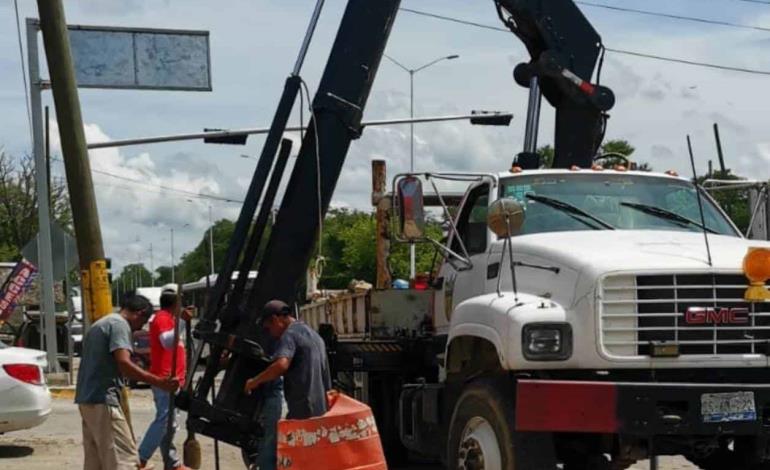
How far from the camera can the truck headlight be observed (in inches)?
285

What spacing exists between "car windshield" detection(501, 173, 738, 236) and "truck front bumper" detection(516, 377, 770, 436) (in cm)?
189

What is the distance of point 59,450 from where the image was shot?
13.1m

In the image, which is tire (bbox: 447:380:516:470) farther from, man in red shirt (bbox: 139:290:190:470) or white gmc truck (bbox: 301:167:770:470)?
man in red shirt (bbox: 139:290:190:470)

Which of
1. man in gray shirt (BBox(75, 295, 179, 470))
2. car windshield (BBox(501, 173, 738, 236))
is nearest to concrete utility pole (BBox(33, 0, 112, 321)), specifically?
man in gray shirt (BBox(75, 295, 179, 470))

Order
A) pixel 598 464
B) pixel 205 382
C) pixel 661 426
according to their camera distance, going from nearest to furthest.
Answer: pixel 661 426 → pixel 598 464 → pixel 205 382

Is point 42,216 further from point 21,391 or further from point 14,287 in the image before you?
point 21,391

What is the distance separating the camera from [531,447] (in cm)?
722

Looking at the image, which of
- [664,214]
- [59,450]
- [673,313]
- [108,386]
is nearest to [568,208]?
[664,214]

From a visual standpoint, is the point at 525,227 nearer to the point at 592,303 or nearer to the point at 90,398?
the point at 592,303

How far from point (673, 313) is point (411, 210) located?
2096mm

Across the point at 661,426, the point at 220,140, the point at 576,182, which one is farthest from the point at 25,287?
the point at 661,426

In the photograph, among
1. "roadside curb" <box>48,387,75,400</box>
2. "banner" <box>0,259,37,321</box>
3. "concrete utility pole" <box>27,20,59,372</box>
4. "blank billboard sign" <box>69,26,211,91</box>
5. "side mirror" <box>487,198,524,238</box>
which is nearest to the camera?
"side mirror" <box>487,198,524,238</box>

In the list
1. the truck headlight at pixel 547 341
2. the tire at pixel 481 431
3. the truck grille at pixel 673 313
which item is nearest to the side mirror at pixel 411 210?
the tire at pixel 481 431

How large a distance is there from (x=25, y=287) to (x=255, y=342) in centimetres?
1743
